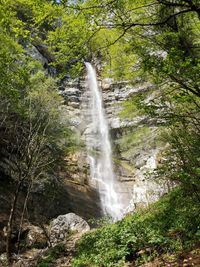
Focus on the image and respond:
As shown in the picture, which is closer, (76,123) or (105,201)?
(105,201)

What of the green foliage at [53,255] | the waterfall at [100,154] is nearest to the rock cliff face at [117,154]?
the waterfall at [100,154]

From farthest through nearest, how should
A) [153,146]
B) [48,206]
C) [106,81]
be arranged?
[106,81] → [153,146] → [48,206]

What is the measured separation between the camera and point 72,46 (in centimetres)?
679

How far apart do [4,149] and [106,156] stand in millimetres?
13977

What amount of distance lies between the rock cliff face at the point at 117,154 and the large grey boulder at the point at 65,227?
9.61 ft

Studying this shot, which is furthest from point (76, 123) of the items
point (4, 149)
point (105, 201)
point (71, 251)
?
point (71, 251)

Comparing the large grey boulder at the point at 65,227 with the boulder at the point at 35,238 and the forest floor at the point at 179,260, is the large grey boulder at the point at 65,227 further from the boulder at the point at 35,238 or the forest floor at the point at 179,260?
the forest floor at the point at 179,260

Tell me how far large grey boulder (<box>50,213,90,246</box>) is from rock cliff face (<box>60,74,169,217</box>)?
2.93 meters

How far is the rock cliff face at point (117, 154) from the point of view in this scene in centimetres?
1839

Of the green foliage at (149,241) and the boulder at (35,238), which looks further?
the boulder at (35,238)

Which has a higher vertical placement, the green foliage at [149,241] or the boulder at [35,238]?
the boulder at [35,238]

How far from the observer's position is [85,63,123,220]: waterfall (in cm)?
2342

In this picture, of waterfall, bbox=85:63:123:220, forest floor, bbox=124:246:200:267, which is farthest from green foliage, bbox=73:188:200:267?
waterfall, bbox=85:63:123:220

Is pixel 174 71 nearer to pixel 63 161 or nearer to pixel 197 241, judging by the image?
pixel 197 241
